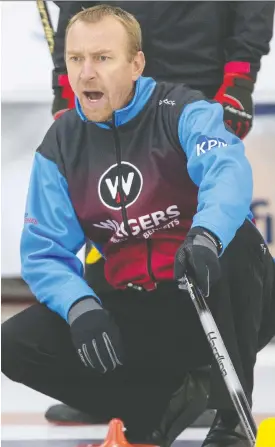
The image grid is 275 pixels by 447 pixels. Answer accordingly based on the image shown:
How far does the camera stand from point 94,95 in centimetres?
201

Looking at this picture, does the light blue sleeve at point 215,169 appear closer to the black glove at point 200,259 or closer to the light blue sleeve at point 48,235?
the black glove at point 200,259

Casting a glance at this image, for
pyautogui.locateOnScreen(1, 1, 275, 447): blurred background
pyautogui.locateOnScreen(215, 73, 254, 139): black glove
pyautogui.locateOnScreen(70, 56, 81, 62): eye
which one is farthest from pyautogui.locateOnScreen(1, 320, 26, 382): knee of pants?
pyautogui.locateOnScreen(1, 1, 275, 447): blurred background

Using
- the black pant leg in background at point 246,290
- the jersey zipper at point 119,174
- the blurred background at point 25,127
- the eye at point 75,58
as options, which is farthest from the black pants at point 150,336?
the blurred background at point 25,127

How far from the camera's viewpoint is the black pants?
1.92 meters

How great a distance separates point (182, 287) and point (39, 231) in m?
0.31

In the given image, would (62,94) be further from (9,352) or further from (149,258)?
(9,352)

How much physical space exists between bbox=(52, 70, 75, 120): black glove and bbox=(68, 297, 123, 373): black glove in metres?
0.55

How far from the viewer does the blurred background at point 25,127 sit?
3123 mm

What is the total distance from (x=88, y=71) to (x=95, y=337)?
45cm

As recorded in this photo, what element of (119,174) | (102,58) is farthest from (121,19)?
(119,174)

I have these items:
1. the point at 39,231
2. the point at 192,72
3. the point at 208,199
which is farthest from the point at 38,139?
the point at 208,199

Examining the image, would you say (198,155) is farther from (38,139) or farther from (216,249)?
(38,139)

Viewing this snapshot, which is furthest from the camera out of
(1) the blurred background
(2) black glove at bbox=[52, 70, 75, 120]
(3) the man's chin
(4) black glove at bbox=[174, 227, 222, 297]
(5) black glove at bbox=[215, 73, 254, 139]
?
(1) the blurred background

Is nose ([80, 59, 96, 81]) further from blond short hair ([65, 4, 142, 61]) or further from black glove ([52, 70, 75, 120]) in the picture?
black glove ([52, 70, 75, 120])
